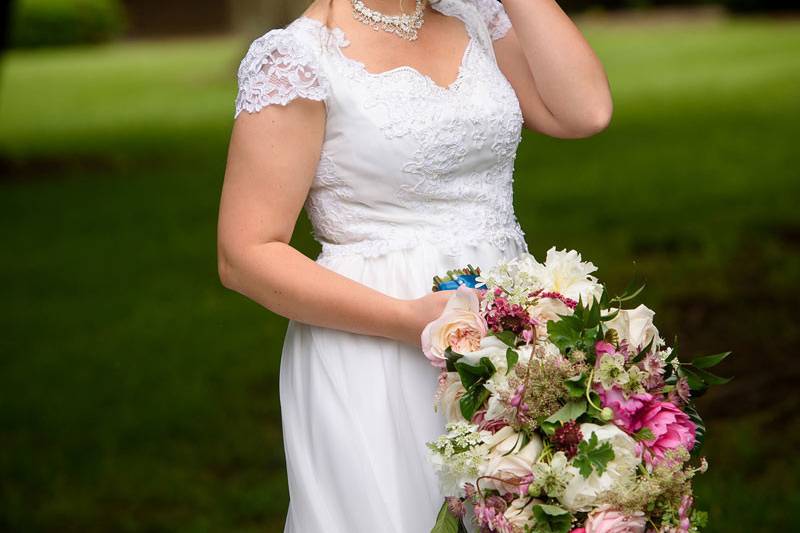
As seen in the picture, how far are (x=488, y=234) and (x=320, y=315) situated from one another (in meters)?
0.45

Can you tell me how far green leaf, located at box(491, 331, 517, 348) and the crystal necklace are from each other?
816 millimetres

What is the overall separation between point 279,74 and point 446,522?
3.11ft

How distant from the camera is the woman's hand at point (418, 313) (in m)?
2.46

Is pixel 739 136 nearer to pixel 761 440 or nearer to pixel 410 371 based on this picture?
pixel 761 440

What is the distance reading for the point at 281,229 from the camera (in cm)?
263

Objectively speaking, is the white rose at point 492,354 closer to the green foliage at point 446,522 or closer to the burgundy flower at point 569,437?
the burgundy flower at point 569,437

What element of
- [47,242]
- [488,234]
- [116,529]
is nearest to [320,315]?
[488,234]

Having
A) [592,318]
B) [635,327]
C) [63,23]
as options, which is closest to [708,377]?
[635,327]

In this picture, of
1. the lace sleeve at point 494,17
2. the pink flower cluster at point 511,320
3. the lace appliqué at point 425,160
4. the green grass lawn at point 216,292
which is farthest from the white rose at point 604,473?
the green grass lawn at point 216,292

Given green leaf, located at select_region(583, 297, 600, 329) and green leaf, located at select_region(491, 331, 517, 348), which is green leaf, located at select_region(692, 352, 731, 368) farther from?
green leaf, located at select_region(491, 331, 517, 348)

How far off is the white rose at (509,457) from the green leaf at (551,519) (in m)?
0.07

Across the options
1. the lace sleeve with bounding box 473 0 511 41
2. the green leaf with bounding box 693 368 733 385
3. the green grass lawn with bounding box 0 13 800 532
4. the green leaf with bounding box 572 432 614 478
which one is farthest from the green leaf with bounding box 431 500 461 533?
the green grass lawn with bounding box 0 13 800 532

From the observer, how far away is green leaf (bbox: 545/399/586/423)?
2227mm

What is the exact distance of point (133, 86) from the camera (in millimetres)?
25094
